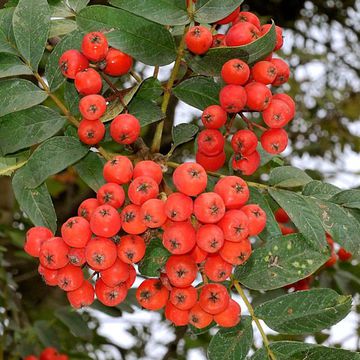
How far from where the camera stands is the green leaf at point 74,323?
2.22 metres

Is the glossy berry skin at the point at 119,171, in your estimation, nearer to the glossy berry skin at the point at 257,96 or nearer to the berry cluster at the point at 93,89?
the berry cluster at the point at 93,89

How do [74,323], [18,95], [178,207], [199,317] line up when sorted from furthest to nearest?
1. [74,323]
2. [18,95]
3. [199,317]
4. [178,207]

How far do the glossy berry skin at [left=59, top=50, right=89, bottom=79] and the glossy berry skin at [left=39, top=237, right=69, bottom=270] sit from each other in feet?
0.95

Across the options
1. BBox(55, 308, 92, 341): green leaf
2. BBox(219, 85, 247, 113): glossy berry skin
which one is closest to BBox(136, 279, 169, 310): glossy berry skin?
BBox(219, 85, 247, 113): glossy berry skin

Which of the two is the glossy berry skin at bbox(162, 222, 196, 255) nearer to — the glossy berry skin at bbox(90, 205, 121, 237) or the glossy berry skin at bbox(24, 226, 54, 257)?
the glossy berry skin at bbox(90, 205, 121, 237)

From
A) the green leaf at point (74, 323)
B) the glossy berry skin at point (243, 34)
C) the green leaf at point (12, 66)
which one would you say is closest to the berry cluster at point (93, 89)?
the green leaf at point (12, 66)

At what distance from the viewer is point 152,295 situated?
1144 mm

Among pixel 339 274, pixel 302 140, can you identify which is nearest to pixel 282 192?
pixel 339 274

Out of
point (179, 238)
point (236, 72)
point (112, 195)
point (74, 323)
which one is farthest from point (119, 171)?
point (74, 323)

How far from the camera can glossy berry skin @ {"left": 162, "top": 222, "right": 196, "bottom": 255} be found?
104 cm

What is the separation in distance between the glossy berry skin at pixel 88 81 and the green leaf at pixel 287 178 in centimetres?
38

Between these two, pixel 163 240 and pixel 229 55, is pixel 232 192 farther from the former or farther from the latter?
pixel 229 55

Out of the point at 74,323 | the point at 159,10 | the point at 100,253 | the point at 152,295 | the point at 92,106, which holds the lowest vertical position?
the point at 74,323

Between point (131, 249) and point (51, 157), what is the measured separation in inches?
10.2
